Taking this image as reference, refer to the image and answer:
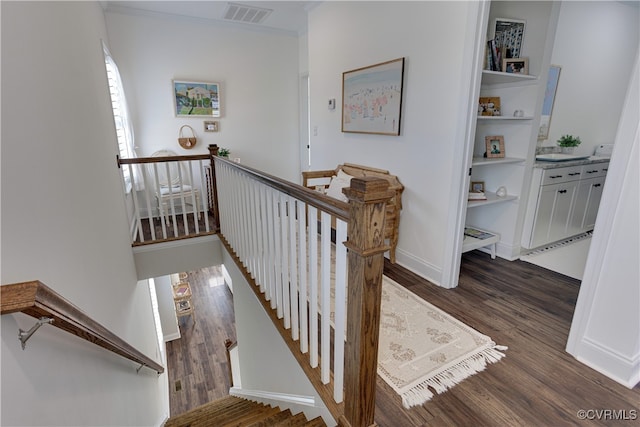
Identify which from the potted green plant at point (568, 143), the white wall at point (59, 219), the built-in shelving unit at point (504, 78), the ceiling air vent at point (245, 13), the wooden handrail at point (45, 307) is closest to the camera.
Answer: the wooden handrail at point (45, 307)

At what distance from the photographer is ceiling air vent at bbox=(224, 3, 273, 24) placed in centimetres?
402

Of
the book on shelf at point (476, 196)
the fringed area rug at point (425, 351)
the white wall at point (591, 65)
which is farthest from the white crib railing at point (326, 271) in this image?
the white wall at point (591, 65)

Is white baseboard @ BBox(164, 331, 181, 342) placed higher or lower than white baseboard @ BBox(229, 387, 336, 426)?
lower

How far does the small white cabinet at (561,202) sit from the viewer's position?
9.98ft

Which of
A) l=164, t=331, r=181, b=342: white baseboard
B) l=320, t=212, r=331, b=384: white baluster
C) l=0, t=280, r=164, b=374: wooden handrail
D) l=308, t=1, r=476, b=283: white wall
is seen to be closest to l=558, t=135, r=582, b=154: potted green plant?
l=308, t=1, r=476, b=283: white wall

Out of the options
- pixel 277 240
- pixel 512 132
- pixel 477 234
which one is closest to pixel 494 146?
pixel 512 132

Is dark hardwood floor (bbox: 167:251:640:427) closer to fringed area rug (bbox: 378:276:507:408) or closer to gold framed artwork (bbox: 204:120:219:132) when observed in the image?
fringed area rug (bbox: 378:276:507:408)

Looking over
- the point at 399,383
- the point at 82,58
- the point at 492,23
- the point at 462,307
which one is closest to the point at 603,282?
the point at 462,307

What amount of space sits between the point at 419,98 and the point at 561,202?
1.96 m

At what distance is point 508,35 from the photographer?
2.77 meters

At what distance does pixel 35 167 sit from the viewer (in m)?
1.22

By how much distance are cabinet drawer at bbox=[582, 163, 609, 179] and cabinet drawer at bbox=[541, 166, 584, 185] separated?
0.30ft

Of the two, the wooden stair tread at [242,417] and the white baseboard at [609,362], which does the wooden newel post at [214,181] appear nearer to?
the wooden stair tread at [242,417]

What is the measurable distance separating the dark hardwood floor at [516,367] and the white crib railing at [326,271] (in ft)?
1.27
